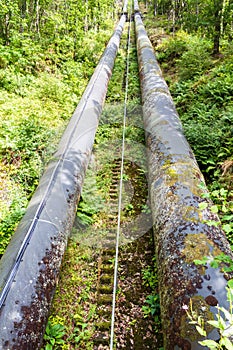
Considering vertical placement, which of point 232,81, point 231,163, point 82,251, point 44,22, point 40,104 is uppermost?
point 44,22

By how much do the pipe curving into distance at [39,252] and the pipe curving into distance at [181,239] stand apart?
1.28m

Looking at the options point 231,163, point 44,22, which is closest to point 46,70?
point 44,22

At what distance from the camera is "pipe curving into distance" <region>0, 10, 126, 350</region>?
2809 mm

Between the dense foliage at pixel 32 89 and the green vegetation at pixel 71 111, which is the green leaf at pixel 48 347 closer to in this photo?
the green vegetation at pixel 71 111

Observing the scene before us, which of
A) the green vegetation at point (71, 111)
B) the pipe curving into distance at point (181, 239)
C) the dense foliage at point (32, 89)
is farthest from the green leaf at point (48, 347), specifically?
the dense foliage at point (32, 89)

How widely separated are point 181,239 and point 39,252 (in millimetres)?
1676

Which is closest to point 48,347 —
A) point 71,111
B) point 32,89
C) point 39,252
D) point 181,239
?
point 39,252

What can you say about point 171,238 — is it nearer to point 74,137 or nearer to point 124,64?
point 74,137

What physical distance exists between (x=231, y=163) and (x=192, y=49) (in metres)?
6.69

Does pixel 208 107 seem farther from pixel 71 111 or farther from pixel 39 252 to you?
pixel 39 252

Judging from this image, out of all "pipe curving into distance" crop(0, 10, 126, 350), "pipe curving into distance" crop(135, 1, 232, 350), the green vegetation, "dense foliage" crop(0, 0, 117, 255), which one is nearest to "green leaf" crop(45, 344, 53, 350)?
the green vegetation

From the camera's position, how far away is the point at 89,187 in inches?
224

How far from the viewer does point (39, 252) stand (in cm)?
346

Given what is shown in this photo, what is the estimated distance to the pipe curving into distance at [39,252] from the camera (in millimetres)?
2809
